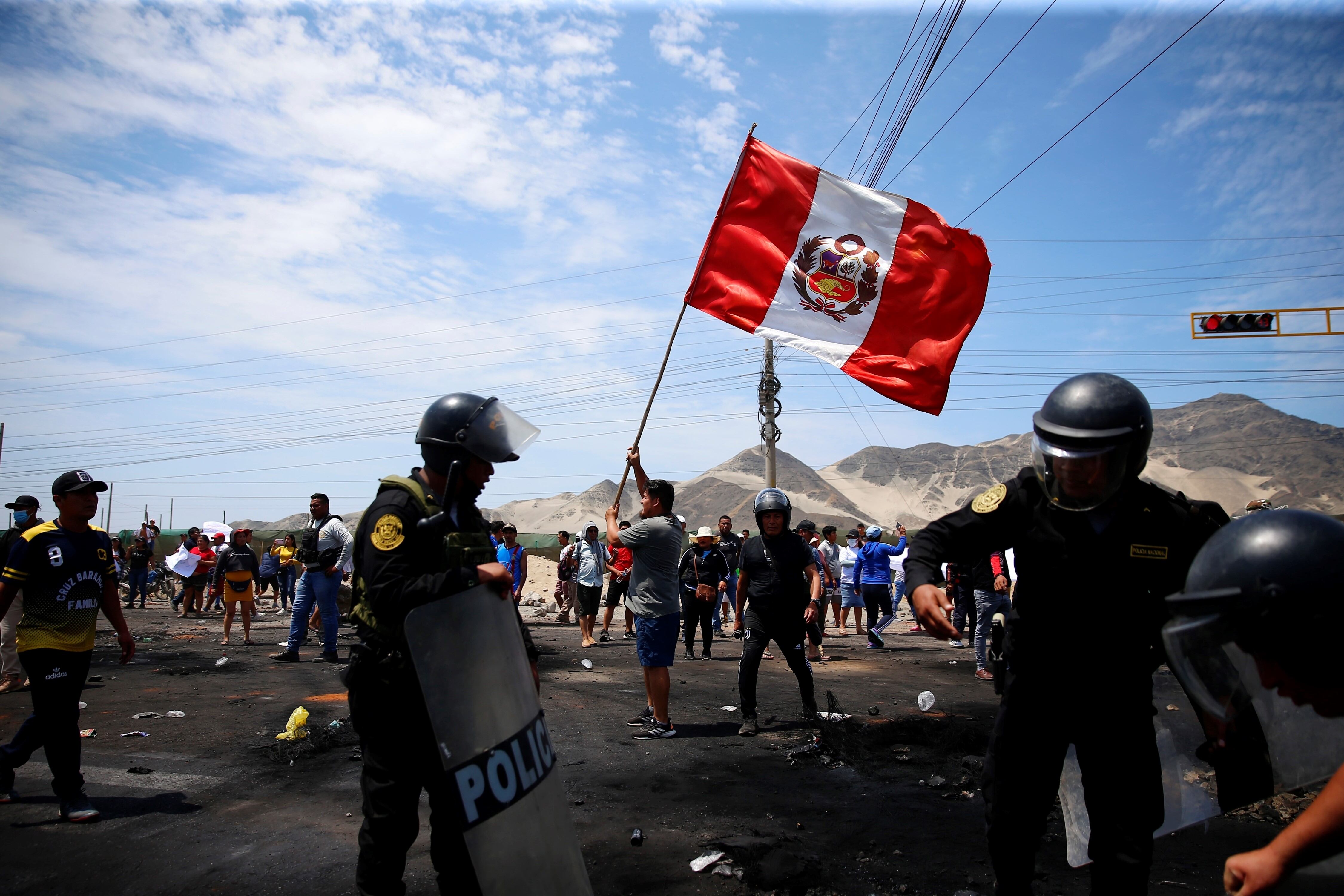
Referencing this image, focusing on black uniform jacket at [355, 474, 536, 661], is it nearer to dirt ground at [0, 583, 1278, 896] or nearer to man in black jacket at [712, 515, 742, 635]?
dirt ground at [0, 583, 1278, 896]

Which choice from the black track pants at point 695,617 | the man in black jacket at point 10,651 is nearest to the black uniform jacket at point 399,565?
the man in black jacket at point 10,651

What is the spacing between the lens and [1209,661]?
1.66 metres

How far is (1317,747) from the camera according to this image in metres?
1.61

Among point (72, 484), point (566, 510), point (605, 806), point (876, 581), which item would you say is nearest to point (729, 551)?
point (876, 581)

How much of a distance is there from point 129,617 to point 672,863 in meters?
17.9

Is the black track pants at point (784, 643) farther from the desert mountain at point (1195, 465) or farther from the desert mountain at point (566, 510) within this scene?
the desert mountain at point (1195, 465)

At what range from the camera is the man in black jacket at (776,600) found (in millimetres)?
6562

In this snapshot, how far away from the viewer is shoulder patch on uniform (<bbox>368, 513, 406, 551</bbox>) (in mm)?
2553

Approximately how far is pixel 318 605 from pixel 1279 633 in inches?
391

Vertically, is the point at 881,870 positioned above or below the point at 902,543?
below

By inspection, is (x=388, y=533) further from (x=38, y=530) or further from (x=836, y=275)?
(x=836, y=275)

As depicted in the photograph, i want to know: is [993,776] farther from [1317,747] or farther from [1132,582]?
[1317,747]

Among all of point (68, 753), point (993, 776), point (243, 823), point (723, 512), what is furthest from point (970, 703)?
point (723, 512)

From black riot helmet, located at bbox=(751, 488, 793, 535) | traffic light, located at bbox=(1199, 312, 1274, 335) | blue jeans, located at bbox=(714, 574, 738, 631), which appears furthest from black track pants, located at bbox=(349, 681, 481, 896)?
traffic light, located at bbox=(1199, 312, 1274, 335)
